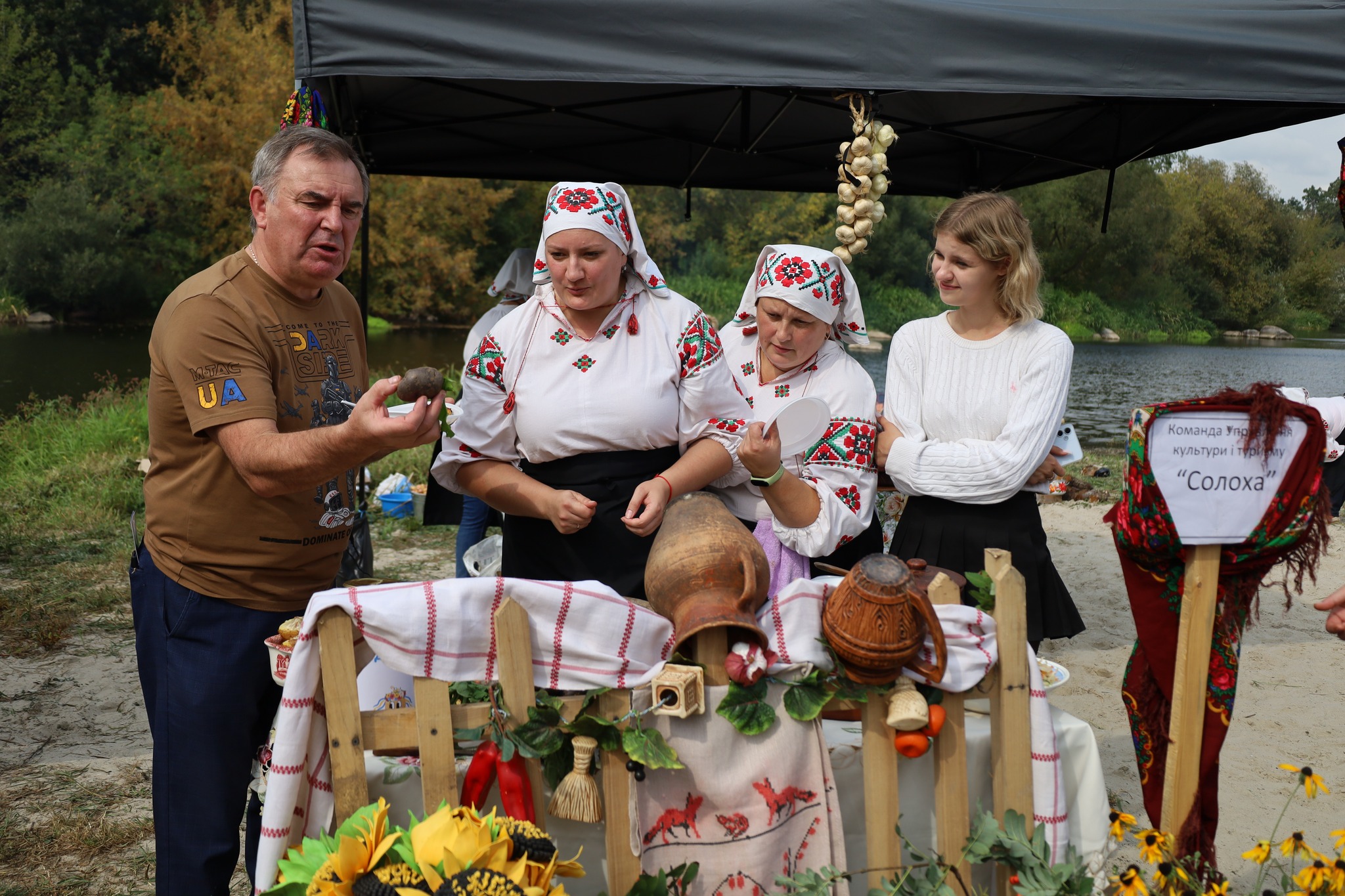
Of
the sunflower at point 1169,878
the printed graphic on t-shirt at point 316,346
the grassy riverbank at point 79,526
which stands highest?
the printed graphic on t-shirt at point 316,346

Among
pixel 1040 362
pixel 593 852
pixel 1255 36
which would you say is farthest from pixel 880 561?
pixel 1255 36

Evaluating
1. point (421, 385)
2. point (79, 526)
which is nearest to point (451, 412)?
point (421, 385)

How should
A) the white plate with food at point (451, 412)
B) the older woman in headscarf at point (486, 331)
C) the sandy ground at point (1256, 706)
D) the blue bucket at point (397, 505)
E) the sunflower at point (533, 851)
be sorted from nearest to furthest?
the sunflower at point (533, 851), the white plate with food at point (451, 412), the sandy ground at point (1256, 706), the older woman in headscarf at point (486, 331), the blue bucket at point (397, 505)

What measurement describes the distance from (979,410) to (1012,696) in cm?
92

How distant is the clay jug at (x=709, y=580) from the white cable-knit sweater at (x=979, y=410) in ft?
2.95

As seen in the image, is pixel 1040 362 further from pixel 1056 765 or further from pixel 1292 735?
pixel 1292 735

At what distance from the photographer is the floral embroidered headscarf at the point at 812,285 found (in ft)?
7.34

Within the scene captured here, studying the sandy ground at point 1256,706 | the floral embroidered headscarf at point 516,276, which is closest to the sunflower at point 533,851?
the sandy ground at point 1256,706

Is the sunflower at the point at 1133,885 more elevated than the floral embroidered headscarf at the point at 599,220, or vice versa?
the floral embroidered headscarf at the point at 599,220

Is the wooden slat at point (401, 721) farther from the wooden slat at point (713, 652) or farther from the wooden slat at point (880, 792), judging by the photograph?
the wooden slat at point (880, 792)

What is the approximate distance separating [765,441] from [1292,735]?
289cm

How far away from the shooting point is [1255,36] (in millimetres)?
2555

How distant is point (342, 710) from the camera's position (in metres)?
1.37

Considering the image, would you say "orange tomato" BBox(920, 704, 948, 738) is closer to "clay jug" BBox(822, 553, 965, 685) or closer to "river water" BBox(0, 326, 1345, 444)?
"clay jug" BBox(822, 553, 965, 685)
